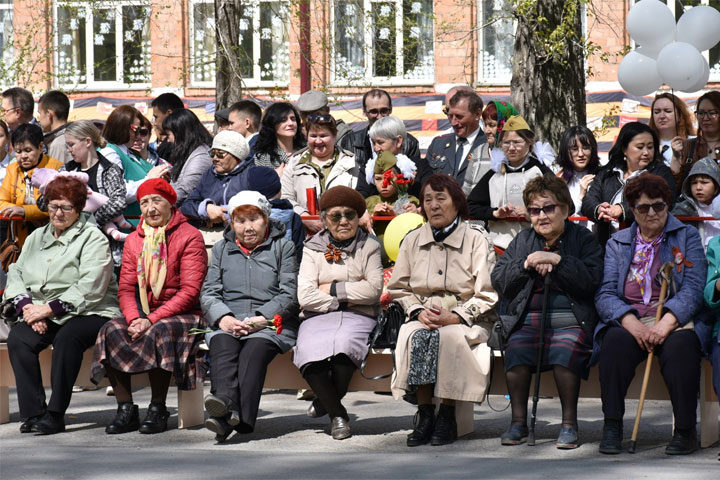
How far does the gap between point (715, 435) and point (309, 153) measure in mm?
3834

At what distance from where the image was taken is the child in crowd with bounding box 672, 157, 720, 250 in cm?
841

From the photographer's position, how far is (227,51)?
48.0 feet

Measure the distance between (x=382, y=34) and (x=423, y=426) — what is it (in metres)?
11.4

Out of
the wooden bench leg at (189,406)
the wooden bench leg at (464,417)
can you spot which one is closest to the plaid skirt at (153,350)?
the wooden bench leg at (189,406)

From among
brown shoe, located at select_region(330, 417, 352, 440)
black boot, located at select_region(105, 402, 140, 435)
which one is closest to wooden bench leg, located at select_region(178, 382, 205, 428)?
black boot, located at select_region(105, 402, 140, 435)

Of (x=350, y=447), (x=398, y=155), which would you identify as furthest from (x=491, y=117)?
(x=350, y=447)

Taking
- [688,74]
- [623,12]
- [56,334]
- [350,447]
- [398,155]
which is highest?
[623,12]

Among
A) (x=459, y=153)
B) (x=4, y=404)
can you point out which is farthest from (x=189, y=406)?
(x=459, y=153)

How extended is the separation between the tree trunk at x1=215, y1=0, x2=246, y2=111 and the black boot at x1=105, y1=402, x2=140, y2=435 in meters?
7.07

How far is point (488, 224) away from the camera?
8930 millimetres

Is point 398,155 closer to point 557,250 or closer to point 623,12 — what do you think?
point 557,250

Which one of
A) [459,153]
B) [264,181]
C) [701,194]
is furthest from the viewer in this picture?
[459,153]

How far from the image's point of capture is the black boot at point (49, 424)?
26.8 feet

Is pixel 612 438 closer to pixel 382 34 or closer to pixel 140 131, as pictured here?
pixel 140 131
